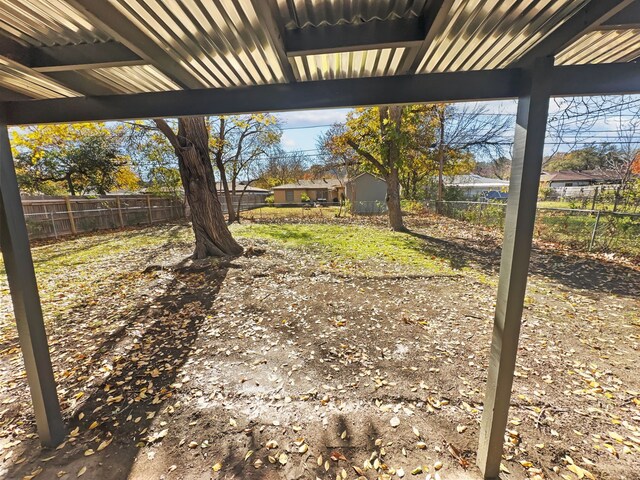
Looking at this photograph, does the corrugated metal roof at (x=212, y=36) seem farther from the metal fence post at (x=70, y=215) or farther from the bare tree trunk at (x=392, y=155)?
the metal fence post at (x=70, y=215)

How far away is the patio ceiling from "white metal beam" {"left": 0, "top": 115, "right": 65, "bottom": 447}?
2.05 ft

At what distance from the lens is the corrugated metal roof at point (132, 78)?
195cm

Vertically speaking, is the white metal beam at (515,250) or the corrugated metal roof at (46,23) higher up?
the corrugated metal roof at (46,23)

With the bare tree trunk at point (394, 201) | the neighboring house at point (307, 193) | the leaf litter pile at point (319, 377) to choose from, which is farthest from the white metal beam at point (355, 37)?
the neighboring house at point (307, 193)

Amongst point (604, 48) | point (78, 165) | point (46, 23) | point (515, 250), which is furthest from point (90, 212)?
point (604, 48)

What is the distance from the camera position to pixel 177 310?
15.4 ft

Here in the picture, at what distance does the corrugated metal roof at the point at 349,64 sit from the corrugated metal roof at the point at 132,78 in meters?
1.08

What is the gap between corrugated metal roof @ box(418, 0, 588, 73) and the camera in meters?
1.36

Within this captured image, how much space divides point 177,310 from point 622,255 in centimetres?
1084

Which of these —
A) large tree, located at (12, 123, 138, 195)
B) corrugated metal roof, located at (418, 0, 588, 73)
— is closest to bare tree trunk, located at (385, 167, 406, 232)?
corrugated metal roof, located at (418, 0, 588, 73)

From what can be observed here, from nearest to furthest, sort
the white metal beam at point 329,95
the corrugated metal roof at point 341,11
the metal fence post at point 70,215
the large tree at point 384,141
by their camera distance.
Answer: the corrugated metal roof at point 341,11 → the white metal beam at point 329,95 → the large tree at point 384,141 → the metal fence post at point 70,215

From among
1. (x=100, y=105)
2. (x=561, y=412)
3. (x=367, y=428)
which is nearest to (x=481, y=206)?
(x=561, y=412)

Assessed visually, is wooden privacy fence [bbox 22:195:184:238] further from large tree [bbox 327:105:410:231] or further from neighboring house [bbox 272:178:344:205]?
neighboring house [bbox 272:178:344:205]

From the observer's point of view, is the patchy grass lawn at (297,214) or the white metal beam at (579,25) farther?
the patchy grass lawn at (297,214)
